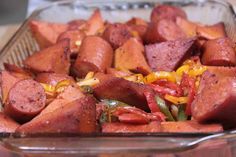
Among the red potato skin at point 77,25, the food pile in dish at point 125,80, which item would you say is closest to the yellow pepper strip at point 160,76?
the food pile in dish at point 125,80

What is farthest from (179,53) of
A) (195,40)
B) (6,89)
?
(6,89)

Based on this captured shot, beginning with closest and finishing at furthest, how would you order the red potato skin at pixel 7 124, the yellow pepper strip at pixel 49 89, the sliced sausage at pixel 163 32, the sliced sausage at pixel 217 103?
the sliced sausage at pixel 217 103
the red potato skin at pixel 7 124
the yellow pepper strip at pixel 49 89
the sliced sausage at pixel 163 32

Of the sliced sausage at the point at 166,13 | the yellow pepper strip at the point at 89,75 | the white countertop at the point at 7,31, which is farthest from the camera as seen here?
the white countertop at the point at 7,31

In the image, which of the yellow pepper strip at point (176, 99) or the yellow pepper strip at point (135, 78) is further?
the yellow pepper strip at point (135, 78)

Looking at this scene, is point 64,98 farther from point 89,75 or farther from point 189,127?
point 189,127

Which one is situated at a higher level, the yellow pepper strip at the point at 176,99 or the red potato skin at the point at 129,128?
the yellow pepper strip at the point at 176,99

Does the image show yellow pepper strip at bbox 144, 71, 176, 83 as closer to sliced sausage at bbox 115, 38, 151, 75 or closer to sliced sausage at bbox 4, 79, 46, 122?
sliced sausage at bbox 115, 38, 151, 75

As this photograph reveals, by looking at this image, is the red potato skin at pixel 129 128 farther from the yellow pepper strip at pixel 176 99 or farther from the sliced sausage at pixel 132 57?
the sliced sausage at pixel 132 57

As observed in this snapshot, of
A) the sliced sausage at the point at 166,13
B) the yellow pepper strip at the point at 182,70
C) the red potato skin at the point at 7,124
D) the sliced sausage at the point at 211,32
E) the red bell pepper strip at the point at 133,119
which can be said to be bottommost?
the red potato skin at the point at 7,124
